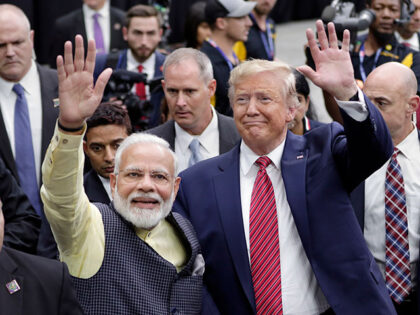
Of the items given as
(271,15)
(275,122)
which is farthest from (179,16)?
(275,122)

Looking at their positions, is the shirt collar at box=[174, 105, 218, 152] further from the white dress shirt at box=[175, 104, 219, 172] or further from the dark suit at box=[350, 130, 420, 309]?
the dark suit at box=[350, 130, 420, 309]

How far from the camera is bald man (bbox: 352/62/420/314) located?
12.7ft

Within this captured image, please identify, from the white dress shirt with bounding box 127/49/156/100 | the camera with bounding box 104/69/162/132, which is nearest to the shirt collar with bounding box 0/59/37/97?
the camera with bounding box 104/69/162/132

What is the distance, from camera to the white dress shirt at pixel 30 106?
4961 millimetres

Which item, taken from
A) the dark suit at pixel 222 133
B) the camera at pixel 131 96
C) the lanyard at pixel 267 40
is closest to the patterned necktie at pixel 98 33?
the lanyard at pixel 267 40

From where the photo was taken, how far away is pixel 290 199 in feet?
11.4

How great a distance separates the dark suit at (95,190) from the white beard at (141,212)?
2.73 feet

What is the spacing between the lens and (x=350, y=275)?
338 cm

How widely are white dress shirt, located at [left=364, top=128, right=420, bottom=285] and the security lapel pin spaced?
6.01ft

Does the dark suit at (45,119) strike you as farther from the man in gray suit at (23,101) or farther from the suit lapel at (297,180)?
the suit lapel at (297,180)

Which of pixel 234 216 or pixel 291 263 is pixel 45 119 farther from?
pixel 291 263

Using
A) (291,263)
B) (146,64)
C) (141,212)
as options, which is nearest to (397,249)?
(291,263)

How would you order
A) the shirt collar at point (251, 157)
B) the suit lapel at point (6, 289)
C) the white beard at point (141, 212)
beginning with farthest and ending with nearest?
the shirt collar at point (251, 157)
the white beard at point (141, 212)
the suit lapel at point (6, 289)

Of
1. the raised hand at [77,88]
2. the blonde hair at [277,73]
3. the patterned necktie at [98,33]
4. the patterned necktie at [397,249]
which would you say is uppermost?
the raised hand at [77,88]
